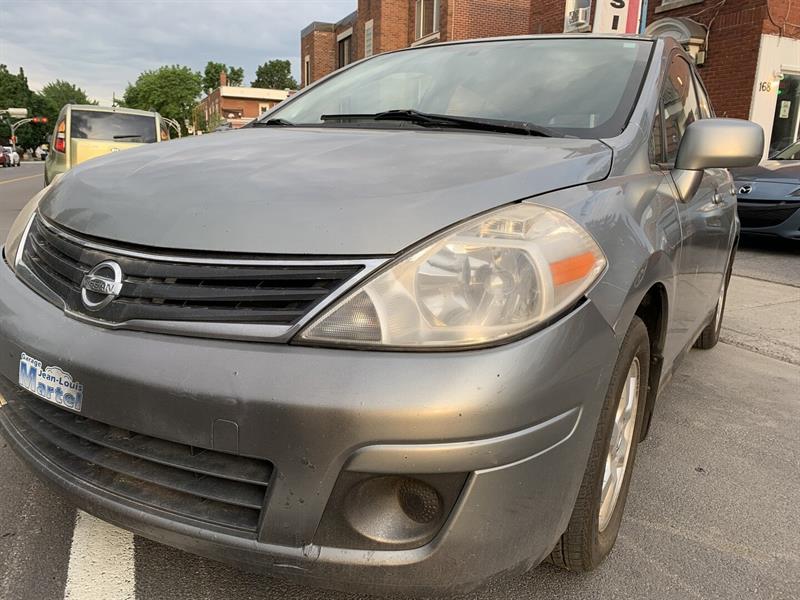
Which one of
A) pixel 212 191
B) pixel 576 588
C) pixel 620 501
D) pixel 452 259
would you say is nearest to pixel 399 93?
pixel 212 191

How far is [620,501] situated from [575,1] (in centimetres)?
1562

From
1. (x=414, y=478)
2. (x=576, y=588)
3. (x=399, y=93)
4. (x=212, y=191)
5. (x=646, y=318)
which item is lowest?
(x=576, y=588)

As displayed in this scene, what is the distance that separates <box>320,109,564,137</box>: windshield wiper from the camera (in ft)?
7.27

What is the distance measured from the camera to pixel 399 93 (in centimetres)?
299

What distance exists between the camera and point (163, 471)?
1.55 m

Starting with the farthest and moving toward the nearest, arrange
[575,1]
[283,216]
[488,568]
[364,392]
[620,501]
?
[575,1]
[620,501]
[283,216]
[488,568]
[364,392]

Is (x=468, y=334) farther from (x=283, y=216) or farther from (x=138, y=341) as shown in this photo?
(x=138, y=341)

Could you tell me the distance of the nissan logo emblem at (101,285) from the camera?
162 cm

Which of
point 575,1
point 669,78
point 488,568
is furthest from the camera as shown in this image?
point 575,1

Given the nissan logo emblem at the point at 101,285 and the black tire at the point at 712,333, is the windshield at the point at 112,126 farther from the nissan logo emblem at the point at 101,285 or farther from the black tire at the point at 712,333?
the nissan logo emblem at the point at 101,285

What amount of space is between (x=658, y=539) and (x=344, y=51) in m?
31.3

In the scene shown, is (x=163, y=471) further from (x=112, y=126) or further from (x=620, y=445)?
(x=112, y=126)

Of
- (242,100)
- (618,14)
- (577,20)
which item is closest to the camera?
(618,14)

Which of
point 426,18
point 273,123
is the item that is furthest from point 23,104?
point 273,123
